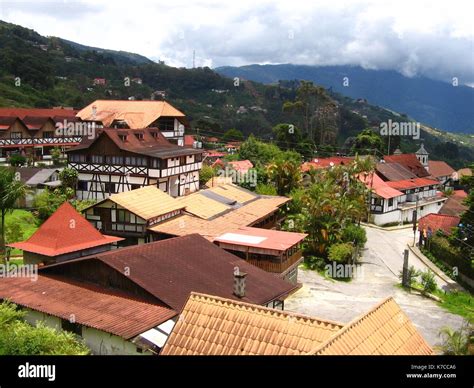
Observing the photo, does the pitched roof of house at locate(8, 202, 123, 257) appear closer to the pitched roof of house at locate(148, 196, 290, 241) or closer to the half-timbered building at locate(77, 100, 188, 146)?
the pitched roof of house at locate(148, 196, 290, 241)

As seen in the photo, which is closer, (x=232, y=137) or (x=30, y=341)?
(x=30, y=341)

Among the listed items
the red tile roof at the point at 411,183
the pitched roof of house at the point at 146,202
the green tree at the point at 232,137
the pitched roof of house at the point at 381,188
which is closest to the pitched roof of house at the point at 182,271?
the pitched roof of house at the point at 146,202

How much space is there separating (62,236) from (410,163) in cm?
5863

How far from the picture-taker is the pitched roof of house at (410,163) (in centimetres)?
7144

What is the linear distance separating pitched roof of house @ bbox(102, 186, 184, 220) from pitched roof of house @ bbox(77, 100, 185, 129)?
59.7ft

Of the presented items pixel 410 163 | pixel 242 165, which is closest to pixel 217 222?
pixel 242 165

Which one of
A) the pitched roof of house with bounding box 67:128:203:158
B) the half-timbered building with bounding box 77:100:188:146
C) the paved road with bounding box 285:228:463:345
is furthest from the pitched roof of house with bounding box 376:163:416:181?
the pitched roof of house with bounding box 67:128:203:158

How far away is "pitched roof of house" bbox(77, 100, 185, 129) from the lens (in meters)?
50.9

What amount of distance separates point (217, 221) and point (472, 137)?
178 m

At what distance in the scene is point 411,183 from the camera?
63.7 meters

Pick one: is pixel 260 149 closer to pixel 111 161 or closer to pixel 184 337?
pixel 111 161

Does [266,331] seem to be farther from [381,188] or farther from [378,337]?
[381,188]

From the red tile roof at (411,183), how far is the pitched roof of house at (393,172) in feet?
3.15

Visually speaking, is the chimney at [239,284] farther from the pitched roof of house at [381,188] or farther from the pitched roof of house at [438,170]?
the pitched roof of house at [438,170]
